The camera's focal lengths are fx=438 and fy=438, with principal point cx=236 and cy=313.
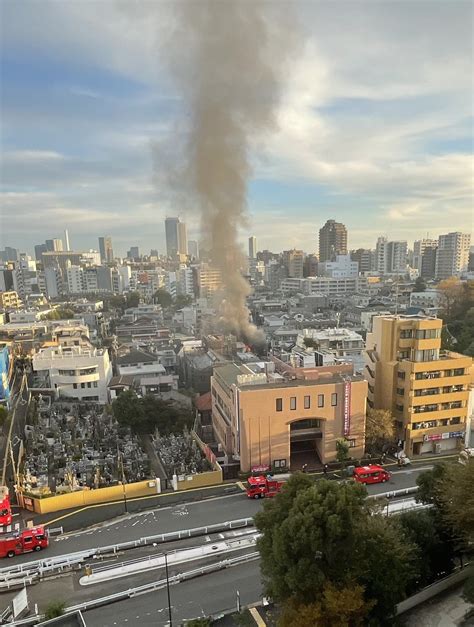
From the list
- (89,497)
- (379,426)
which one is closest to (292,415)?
(379,426)

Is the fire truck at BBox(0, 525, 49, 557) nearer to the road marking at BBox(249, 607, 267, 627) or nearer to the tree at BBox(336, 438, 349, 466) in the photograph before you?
the road marking at BBox(249, 607, 267, 627)

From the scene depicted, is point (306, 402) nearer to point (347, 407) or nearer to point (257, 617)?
point (347, 407)

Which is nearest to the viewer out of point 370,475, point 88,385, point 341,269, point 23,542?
point 23,542

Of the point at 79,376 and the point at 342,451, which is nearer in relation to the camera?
the point at 342,451

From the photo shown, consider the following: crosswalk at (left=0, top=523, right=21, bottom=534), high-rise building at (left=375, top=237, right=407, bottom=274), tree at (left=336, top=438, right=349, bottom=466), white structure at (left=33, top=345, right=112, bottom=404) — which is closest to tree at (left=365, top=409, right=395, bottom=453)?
tree at (left=336, top=438, right=349, bottom=466)

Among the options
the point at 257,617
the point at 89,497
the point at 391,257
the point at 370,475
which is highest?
the point at 391,257

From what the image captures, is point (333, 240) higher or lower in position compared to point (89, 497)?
higher

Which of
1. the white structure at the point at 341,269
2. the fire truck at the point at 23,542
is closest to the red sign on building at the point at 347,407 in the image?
the fire truck at the point at 23,542
